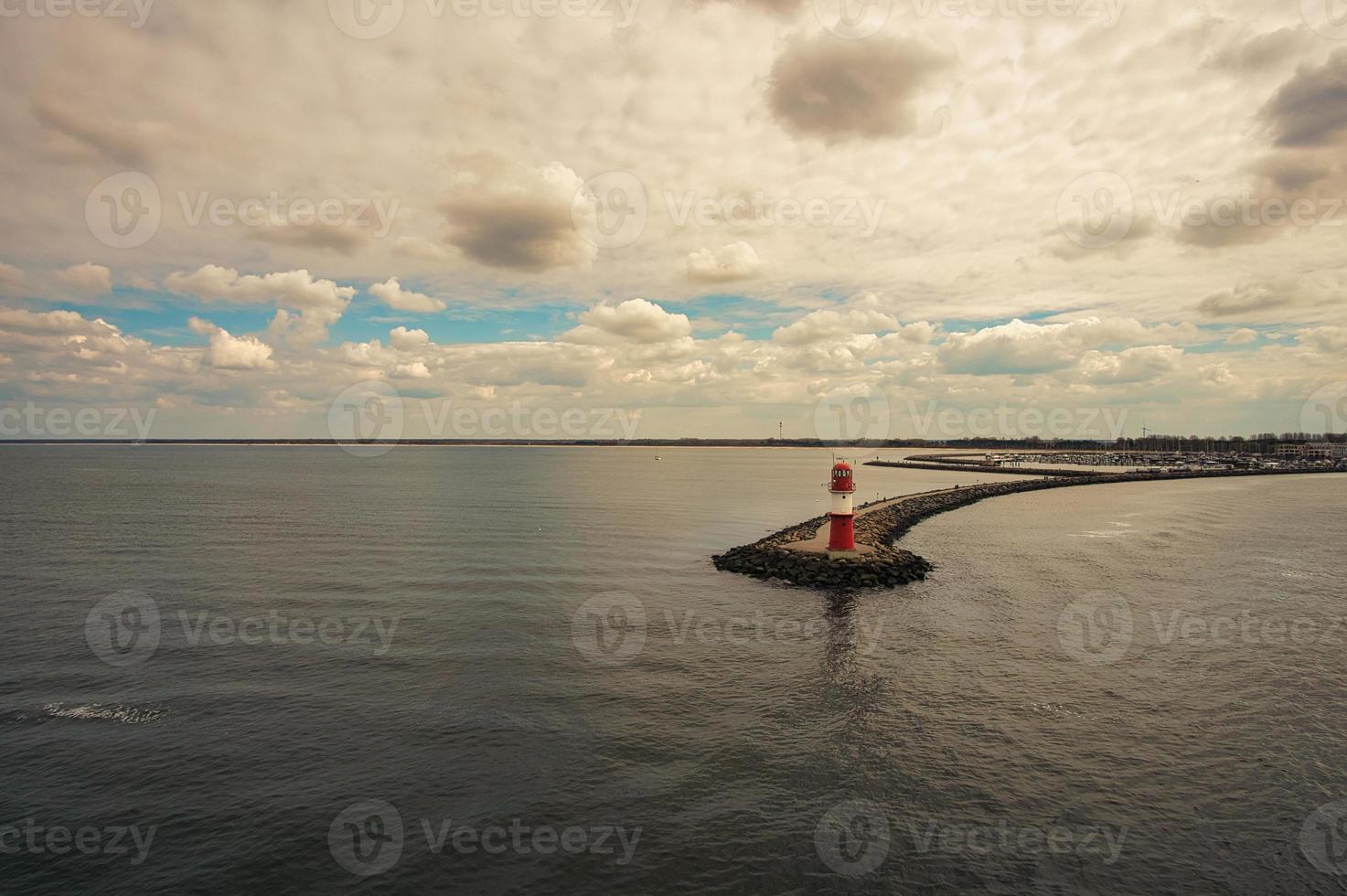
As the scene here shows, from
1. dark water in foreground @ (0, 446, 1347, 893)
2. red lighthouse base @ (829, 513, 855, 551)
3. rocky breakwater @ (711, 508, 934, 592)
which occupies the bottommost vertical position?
dark water in foreground @ (0, 446, 1347, 893)

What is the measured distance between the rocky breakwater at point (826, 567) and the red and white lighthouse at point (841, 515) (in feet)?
4.66

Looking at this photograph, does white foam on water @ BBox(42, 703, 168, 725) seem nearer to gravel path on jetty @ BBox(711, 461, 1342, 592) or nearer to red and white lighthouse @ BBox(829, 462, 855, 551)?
gravel path on jetty @ BBox(711, 461, 1342, 592)

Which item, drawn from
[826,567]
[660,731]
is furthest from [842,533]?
[660,731]

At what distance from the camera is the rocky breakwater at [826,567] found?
117 ft

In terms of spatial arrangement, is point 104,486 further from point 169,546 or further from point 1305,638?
point 1305,638

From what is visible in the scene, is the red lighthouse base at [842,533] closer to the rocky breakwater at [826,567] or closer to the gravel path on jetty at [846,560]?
the rocky breakwater at [826,567]

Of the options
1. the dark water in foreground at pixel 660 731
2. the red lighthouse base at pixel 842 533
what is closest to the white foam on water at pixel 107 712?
the dark water in foreground at pixel 660 731

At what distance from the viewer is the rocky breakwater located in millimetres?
35625

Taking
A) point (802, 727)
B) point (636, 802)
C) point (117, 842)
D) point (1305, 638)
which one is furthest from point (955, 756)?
point (1305, 638)

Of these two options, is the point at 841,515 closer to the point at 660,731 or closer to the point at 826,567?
the point at 826,567

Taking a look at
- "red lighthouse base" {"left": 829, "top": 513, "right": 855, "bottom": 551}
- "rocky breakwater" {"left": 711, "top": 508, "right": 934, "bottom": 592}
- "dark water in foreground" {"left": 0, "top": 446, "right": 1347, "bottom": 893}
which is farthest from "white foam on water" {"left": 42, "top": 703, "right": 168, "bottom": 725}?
"red lighthouse base" {"left": 829, "top": 513, "right": 855, "bottom": 551}

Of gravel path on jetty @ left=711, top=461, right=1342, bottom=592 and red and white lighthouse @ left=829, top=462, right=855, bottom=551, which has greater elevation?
red and white lighthouse @ left=829, top=462, right=855, bottom=551

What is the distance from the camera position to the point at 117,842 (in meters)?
12.6

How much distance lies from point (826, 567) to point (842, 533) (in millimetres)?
3629
